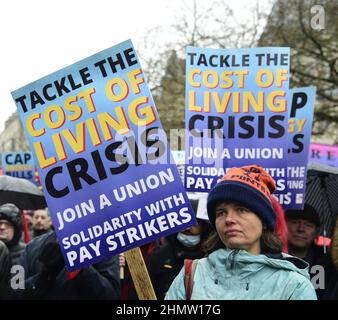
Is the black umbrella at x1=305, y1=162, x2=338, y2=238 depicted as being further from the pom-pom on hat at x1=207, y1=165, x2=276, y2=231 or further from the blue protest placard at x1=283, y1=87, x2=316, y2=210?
the pom-pom on hat at x1=207, y1=165, x2=276, y2=231

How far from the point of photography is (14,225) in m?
5.16

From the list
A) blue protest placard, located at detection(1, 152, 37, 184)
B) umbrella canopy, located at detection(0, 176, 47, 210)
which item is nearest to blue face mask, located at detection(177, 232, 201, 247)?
umbrella canopy, located at detection(0, 176, 47, 210)

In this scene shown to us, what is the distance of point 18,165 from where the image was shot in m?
8.54

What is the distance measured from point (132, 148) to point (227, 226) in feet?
3.22

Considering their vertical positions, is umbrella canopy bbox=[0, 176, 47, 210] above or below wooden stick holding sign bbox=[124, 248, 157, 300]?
above

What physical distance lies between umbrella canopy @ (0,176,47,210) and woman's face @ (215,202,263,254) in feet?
9.70

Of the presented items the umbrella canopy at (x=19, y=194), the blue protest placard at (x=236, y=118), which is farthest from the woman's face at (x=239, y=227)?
the umbrella canopy at (x=19, y=194)

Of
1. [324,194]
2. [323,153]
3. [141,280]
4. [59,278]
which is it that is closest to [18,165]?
[323,153]

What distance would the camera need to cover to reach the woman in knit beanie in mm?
2654

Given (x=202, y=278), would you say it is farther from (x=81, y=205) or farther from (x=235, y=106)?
(x=235, y=106)

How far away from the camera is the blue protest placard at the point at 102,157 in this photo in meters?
3.56

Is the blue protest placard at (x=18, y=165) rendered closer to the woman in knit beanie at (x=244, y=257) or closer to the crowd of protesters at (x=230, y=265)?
the crowd of protesters at (x=230, y=265)

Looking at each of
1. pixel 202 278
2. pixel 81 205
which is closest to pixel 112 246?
pixel 81 205

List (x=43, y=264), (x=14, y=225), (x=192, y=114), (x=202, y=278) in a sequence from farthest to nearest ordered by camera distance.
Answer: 1. (x=14, y=225)
2. (x=192, y=114)
3. (x=43, y=264)
4. (x=202, y=278)
